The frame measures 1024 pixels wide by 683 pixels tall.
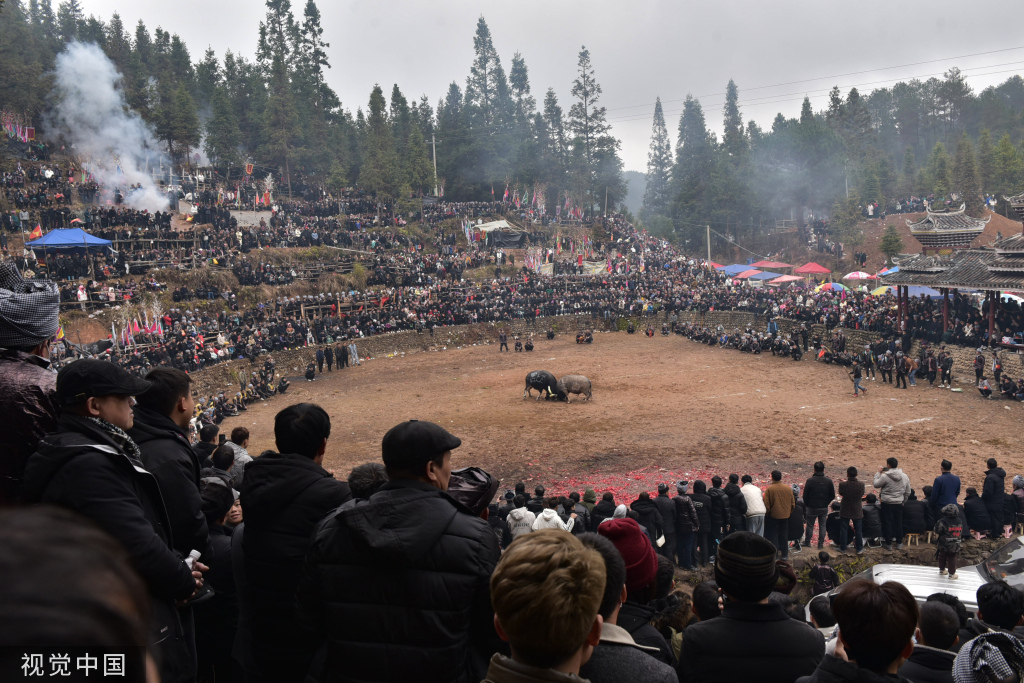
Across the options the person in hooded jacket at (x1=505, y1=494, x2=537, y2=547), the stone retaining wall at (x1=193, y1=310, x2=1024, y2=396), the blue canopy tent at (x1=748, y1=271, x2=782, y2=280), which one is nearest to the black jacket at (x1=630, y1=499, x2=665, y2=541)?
the person in hooded jacket at (x1=505, y1=494, x2=537, y2=547)

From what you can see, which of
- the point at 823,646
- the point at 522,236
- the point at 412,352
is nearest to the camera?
the point at 823,646

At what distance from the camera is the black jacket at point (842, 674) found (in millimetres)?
2822

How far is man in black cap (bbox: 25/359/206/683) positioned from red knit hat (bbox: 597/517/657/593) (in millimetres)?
2283

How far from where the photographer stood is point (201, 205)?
44531 millimetres

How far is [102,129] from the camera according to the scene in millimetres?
52125

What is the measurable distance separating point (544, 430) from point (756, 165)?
7516 centimetres

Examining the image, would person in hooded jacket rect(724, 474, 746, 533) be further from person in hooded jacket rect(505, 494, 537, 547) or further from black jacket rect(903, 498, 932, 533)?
person in hooded jacket rect(505, 494, 537, 547)

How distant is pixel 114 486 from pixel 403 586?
142cm

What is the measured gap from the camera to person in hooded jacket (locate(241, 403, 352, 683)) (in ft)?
11.8

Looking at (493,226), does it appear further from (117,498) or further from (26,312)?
(117,498)

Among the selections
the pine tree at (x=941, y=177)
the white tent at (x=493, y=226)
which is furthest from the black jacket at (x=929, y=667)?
the pine tree at (x=941, y=177)

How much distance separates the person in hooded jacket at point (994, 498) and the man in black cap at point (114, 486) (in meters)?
12.6

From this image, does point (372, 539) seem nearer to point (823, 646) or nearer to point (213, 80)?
point (823, 646)

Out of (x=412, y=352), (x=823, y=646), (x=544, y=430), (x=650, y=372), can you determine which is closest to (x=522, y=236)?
(x=412, y=352)
